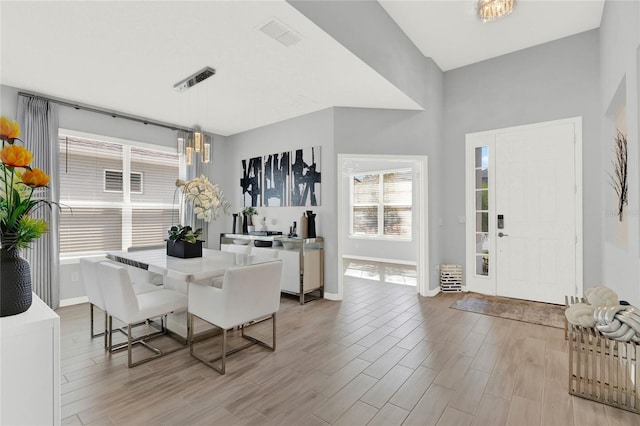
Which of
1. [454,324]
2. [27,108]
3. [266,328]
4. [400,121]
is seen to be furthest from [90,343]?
[400,121]

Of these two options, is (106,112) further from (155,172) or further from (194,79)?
(194,79)

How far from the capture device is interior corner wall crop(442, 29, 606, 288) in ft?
12.6

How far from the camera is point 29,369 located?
1.03 m

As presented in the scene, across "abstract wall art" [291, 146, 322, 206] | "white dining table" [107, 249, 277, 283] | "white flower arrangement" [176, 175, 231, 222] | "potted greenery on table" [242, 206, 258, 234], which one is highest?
"abstract wall art" [291, 146, 322, 206]

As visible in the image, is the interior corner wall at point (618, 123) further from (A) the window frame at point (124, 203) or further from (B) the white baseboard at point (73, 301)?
(B) the white baseboard at point (73, 301)

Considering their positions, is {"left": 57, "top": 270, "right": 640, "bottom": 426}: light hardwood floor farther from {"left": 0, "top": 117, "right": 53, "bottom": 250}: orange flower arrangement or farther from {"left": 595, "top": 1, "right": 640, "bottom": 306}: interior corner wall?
{"left": 0, "top": 117, "right": 53, "bottom": 250}: orange flower arrangement

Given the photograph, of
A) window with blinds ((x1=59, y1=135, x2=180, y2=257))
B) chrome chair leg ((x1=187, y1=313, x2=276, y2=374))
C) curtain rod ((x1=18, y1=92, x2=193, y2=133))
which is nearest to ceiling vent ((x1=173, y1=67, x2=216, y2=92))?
curtain rod ((x1=18, y1=92, x2=193, y2=133))

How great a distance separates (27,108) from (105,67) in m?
1.51

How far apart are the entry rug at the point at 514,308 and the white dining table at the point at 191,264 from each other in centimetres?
283

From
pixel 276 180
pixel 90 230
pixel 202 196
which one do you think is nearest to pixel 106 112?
pixel 90 230

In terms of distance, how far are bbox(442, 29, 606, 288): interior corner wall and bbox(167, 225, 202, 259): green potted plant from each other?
367cm

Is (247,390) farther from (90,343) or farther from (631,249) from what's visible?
(631,249)

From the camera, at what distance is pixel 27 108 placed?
3.90m

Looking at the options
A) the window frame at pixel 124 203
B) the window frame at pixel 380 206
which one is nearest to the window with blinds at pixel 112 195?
the window frame at pixel 124 203
